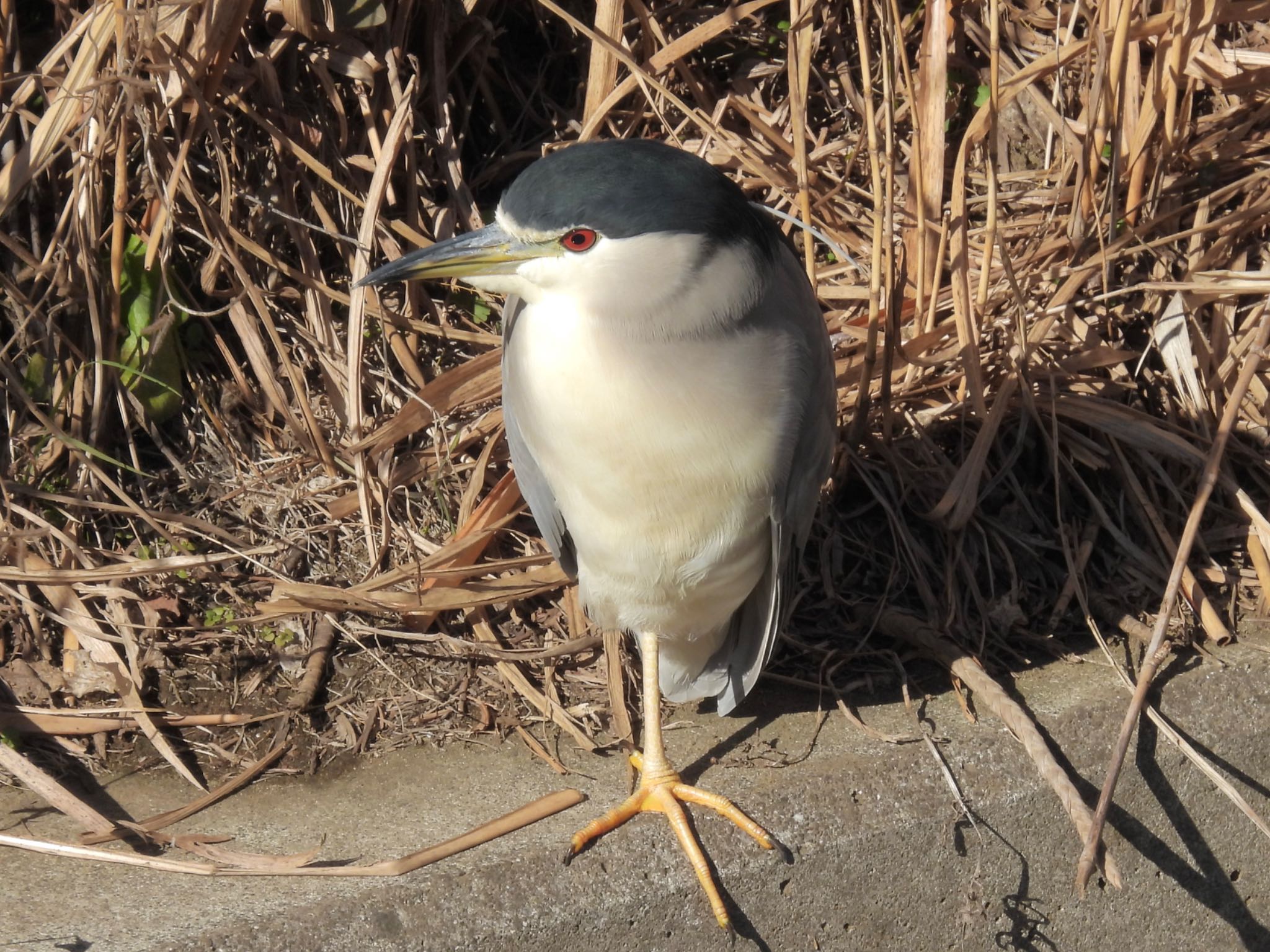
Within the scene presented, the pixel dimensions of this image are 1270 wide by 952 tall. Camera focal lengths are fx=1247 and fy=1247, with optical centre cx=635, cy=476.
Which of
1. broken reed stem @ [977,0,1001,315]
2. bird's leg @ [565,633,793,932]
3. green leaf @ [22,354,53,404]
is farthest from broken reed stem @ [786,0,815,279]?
green leaf @ [22,354,53,404]

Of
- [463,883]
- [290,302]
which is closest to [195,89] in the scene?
[290,302]

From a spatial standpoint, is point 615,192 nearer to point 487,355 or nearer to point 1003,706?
point 487,355

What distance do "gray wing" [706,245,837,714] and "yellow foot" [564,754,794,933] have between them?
0.30m

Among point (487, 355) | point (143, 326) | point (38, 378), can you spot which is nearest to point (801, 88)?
point (487, 355)

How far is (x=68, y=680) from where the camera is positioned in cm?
237

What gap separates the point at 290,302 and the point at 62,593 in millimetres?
834

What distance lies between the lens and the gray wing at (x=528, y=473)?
88.0 inches

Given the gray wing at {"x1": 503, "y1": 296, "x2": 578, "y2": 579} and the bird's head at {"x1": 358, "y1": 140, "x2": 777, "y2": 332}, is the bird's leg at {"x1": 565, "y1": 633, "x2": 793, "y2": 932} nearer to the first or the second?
the gray wing at {"x1": 503, "y1": 296, "x2": 578, "y2": 579}

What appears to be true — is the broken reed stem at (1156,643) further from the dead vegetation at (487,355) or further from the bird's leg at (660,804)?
the bird's leg at (660,804)

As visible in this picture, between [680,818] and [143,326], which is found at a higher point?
[143,326]

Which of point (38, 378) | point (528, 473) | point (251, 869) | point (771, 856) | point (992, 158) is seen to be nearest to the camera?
point (251, 869)

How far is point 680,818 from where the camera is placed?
211 centimetres

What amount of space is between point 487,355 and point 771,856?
123 cm

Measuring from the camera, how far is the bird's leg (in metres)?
2.05
